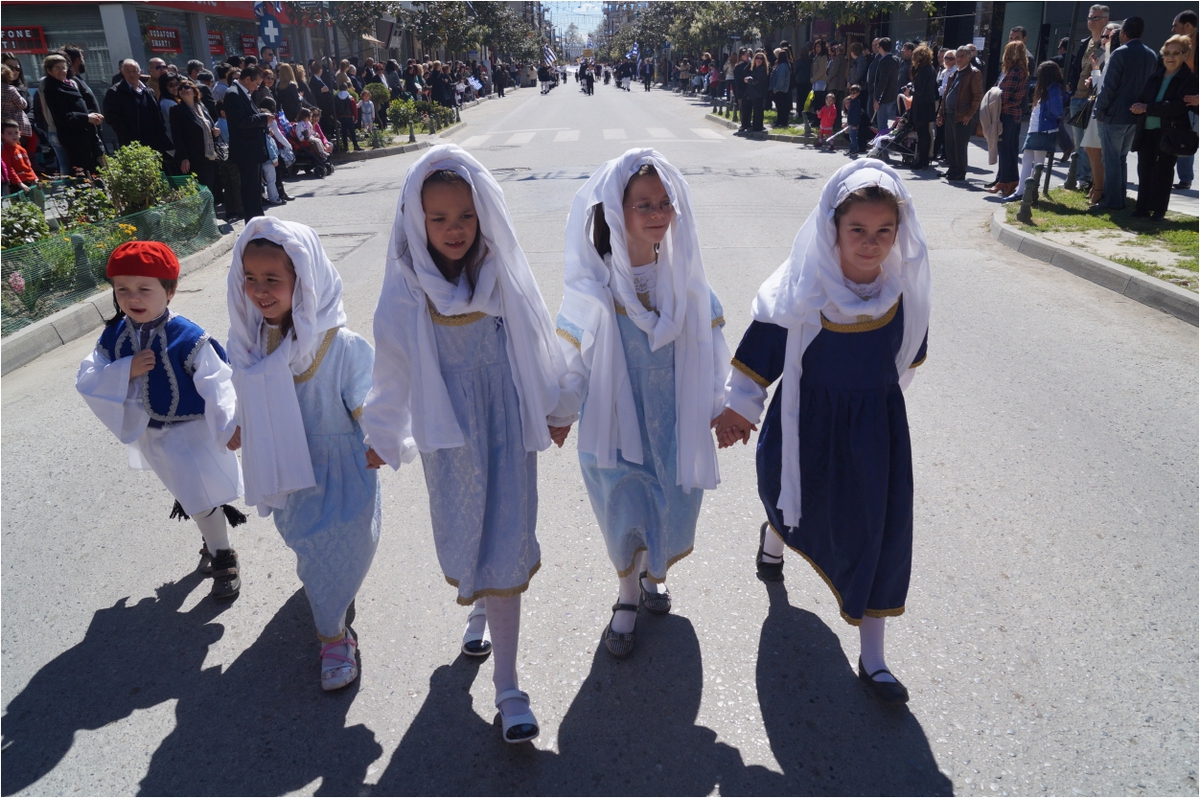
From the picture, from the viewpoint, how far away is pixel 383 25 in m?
47.3

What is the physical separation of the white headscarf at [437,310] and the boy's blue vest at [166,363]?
3.26ft

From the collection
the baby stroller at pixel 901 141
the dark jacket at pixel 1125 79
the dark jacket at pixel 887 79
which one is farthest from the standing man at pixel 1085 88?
the dark jacket at pixel 887 79

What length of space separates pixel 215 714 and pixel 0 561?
1.77 meters

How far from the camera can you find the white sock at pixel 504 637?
8.48ft

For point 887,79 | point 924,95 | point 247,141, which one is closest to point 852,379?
point 247,141

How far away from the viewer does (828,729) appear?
2.57 metres

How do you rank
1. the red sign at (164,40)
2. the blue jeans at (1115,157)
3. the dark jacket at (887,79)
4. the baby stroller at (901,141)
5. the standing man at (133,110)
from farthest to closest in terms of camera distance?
the red sign at (164,40) < the dark jacket at (887,79) < the baby stroller at (901,141) < the standing man at (133,110) < the blue jeans at (1115,157)

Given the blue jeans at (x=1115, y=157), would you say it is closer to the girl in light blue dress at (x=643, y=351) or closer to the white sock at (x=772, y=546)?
the white sock at (x=772, y=546)

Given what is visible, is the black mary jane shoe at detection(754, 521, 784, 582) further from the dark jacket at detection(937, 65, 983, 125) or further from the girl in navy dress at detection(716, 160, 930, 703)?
the dark jacket at detection(937, 65, 983, 125)

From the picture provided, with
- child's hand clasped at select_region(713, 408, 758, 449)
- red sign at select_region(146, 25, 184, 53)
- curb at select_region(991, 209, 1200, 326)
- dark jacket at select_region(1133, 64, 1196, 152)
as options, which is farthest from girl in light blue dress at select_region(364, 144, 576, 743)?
red sign at select_region(146, 25, 184, 53)

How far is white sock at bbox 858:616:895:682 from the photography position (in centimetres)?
269

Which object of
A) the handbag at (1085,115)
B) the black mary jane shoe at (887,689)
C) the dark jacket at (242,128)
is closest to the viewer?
the black mary jane shoe at (887,689)

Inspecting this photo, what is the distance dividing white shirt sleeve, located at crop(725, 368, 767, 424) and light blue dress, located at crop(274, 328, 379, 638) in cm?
126

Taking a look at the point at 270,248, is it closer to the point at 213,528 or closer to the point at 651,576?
the point at 213,528
